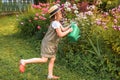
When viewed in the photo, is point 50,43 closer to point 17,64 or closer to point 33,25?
point 17,64

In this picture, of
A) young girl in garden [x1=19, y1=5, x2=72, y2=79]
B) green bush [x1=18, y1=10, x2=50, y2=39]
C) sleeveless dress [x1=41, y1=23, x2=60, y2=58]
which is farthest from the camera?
green bush [x1=18, y1=10, x2=50, y2=39]

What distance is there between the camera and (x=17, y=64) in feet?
25.4

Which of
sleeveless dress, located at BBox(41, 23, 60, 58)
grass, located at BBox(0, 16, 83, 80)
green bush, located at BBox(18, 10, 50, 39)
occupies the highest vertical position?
sleeveless dress, located at BBox(41, 23, 60, 58)

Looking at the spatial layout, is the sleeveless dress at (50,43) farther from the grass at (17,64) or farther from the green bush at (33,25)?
the green bush at (33,25)

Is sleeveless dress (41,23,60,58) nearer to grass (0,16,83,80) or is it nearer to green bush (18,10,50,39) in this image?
grass (0,16,83,80)

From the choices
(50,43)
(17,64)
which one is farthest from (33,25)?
(50,43)

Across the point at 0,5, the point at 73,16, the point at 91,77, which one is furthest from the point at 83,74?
the point at 0,5

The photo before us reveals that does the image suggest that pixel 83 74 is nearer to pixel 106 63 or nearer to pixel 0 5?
pixel 106 63

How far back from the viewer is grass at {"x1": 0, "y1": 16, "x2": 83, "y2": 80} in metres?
6.88

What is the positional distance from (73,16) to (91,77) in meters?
2.47

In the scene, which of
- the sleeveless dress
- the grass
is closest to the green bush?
the grass

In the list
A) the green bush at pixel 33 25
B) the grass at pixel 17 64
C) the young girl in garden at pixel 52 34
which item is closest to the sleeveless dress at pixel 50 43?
the young girl in garden at pixel 52 34

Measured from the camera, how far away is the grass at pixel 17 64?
688cm

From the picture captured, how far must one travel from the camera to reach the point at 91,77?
274 inches
